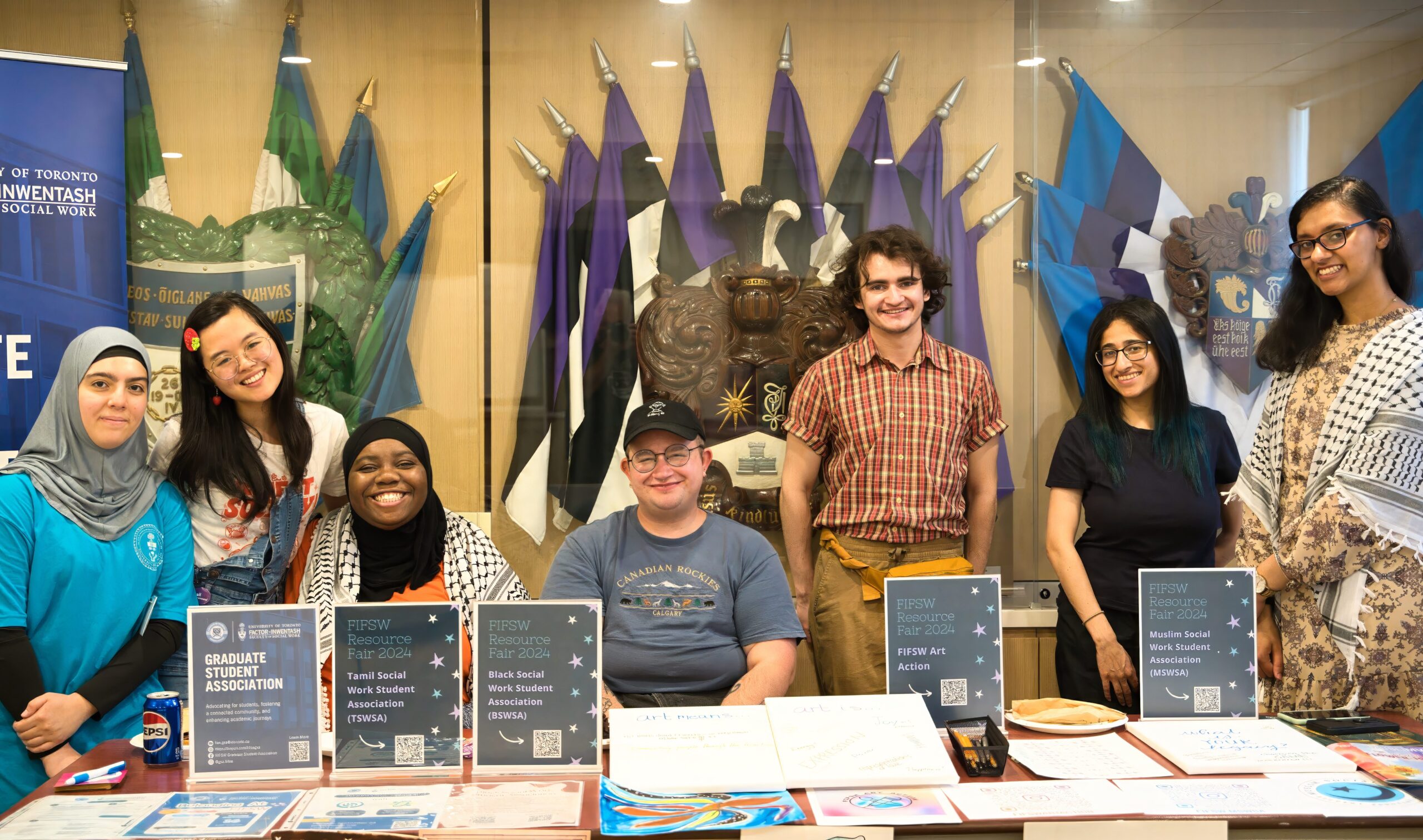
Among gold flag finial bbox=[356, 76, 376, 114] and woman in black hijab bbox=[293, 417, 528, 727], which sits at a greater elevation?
gold flag finial bbox=[356, 76, 376, 114]

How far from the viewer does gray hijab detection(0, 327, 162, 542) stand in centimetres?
211

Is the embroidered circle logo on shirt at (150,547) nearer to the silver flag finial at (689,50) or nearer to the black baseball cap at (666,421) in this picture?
the black baseball cap at (666,421)

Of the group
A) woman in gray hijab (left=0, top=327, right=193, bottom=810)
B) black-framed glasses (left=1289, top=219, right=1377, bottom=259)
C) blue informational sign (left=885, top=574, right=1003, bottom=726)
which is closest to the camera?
blue informational sign (left=885, top=574, right=1003, bottom=726)

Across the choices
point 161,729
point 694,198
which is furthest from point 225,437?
point 694,198

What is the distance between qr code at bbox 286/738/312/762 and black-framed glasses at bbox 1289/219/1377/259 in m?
2.23

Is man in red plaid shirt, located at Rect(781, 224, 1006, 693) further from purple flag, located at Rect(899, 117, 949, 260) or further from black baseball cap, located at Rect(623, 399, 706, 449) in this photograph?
black baseball cap, located at Rect(623, 399, 706, 449)

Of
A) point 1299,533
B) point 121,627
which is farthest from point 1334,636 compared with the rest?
point 121,627

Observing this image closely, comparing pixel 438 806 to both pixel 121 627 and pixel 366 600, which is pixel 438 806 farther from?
pixel 121 627

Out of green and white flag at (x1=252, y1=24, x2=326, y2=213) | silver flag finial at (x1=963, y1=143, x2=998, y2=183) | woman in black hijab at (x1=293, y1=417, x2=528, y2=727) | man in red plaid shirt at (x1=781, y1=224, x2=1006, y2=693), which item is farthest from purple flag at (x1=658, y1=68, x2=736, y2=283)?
woman in black hijab at (x1=293, y1=417, x2=528, y2=727)

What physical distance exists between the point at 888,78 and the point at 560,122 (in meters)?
1.09

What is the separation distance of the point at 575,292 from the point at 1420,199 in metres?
2.83

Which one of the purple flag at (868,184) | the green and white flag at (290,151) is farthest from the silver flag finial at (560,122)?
the purple flag at (868,184)

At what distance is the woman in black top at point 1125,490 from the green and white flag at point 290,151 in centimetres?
237

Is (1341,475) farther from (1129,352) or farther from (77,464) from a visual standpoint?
(77,464)
